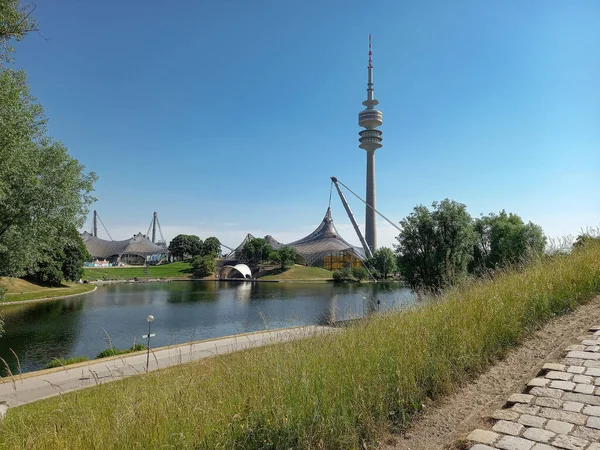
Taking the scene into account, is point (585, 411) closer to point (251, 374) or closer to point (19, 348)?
point (251, 374)

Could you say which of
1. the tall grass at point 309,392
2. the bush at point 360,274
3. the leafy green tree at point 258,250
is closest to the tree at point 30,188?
the tall grass at point 309,392

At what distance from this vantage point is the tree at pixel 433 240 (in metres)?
28.8

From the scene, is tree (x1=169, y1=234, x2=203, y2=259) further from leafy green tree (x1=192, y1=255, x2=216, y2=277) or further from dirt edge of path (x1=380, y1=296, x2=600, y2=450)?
dirt edge of path (x1=380, y1=296, x2=600, y2=450)

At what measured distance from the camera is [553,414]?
116 inches

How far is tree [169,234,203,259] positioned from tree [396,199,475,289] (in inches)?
3796

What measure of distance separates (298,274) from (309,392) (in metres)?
84.1

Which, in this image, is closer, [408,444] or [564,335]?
[408,444]

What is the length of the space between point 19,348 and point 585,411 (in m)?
24.6

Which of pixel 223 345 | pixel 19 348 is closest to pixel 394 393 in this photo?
pixel 223 345

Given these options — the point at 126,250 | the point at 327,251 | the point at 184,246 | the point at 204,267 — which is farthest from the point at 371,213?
the point at 126,250

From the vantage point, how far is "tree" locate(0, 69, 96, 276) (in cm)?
1048

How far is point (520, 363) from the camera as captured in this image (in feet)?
13.3

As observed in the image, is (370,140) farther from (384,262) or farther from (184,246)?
(184,246)

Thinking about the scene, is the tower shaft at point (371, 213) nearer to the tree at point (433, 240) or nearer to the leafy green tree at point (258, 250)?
the leafy green tree at point (258, 250)
